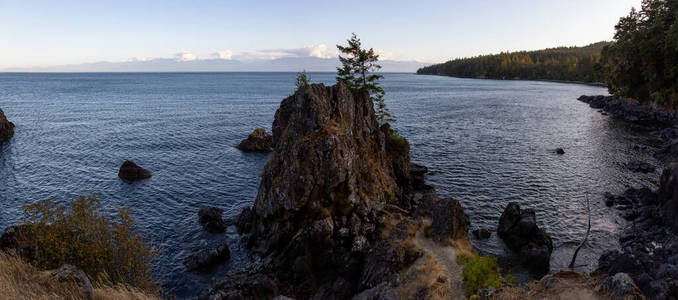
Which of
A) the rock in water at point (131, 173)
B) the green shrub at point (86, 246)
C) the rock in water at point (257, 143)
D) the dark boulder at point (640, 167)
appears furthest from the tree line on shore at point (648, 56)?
the rock in water at point (131, 173)

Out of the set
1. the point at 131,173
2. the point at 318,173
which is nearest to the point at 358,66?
the point at 318,173

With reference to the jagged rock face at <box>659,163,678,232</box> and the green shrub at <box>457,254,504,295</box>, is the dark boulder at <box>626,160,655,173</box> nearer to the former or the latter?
the jagged rock face at <box>659,163,678,232</box>

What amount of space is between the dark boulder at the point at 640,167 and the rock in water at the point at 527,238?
3371 centimetres

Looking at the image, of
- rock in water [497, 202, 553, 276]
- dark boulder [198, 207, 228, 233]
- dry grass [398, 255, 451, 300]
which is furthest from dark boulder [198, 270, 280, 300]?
rock in water [497, 202, 553, 276]

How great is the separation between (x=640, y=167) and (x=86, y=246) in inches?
2984

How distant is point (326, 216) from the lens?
3584cm

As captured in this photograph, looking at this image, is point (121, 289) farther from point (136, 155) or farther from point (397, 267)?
point (136, 155)

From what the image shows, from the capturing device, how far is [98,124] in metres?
99.9

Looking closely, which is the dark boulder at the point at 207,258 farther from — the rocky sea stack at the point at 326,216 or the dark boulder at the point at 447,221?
the dark boulder at the point at 447,221

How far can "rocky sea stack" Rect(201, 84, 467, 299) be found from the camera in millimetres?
30406

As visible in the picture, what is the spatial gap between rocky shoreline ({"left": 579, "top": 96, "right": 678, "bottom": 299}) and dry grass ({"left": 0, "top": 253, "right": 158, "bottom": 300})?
1350 inches

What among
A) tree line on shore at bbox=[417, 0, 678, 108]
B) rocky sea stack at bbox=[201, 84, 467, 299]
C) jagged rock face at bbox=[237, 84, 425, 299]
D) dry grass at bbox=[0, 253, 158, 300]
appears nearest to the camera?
dry grass at bbox=[0, 253, 158, 300]

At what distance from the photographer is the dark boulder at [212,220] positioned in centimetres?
4128

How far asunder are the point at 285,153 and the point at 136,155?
46.2 m
